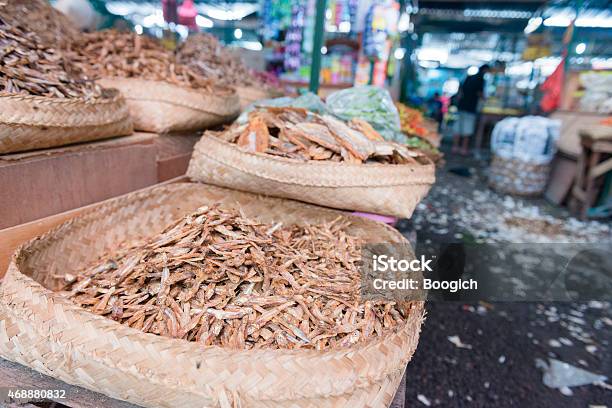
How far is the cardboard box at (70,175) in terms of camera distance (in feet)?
4.49

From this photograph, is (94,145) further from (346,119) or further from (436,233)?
(436,233)

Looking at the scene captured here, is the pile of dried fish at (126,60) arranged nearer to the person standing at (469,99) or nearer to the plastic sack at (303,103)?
the plastic sack at (303,103)

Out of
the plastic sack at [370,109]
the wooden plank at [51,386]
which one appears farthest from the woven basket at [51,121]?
the plastic sack at [370,109]

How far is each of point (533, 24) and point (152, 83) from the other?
44.8ft

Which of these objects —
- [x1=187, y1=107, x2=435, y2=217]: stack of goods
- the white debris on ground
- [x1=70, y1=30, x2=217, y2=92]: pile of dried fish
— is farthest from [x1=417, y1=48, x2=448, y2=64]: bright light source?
[x1=187, y1=107, x2=435, y2=217]: stack of goods

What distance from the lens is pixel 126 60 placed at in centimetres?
230

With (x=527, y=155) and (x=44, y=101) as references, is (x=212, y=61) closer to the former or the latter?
(x=44, y=101)

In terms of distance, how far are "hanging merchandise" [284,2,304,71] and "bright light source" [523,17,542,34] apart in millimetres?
9103

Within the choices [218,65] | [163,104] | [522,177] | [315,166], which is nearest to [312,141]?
[315,166]

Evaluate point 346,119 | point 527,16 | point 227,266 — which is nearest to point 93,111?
point 227,266

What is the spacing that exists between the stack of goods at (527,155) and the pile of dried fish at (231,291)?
575 cm

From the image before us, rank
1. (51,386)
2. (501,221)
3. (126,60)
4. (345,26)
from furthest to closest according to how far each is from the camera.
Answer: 1. (345,26)
2. (501,221)
3. (126,60)
4. (51,386)

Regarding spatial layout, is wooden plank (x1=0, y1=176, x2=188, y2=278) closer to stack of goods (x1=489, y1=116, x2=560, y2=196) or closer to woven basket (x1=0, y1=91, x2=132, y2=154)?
woven basket (x1=0, y1=91, x2=132, y2=154)

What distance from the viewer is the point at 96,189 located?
1733 millimetres
